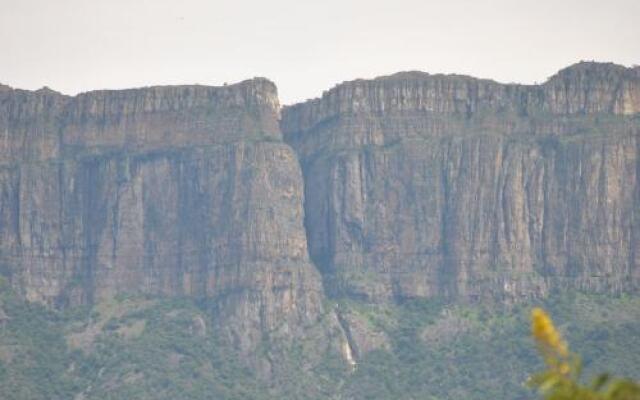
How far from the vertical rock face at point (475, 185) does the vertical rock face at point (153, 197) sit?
13.7 ft

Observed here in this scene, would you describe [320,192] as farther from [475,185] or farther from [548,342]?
[548,342]

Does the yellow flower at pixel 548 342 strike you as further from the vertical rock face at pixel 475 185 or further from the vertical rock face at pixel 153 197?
the vertical rock face at pixel 153 197

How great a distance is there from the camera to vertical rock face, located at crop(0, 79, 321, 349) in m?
164

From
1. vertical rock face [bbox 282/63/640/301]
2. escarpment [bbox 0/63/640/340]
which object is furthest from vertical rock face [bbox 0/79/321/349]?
vertical rock face [bbox 282/63/640/301]

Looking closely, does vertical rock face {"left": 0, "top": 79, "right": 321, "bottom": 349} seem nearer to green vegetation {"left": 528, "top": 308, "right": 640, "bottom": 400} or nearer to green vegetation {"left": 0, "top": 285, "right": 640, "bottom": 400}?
green vegetation {"left": 0, "top": 285, "right": 640, "bottom": 400}

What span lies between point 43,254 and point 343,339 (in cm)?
2671

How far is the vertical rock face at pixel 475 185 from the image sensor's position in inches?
6319

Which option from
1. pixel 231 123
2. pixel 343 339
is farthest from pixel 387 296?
pixel 231 123

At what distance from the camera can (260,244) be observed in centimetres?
16350

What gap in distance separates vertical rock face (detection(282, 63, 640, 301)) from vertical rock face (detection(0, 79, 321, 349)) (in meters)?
4.19

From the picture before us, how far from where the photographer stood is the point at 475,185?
162875mm

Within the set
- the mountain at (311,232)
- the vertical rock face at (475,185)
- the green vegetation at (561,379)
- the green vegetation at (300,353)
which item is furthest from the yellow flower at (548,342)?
the vertical rock face at (475,185)

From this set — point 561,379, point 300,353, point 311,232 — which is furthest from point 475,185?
point 561,379

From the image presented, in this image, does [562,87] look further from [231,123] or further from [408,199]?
[231,123]
